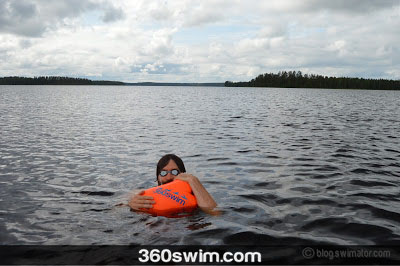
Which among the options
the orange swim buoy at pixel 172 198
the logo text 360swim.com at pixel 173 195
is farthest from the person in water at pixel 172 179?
the logo text 360swim.com at pixel 173 195

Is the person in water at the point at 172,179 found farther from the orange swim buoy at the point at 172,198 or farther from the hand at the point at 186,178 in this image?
the orange swim buoy at the point at 172,198

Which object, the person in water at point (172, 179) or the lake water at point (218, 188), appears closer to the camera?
the lake water at point (218, 188)

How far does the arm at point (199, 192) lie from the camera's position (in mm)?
6988

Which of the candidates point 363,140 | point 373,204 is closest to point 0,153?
point 373,204

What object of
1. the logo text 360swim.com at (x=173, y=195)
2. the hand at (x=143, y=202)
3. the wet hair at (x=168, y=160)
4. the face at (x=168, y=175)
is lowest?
the hand at (x=143, y=202)

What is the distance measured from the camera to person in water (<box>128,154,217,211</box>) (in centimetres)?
691

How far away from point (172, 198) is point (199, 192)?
60 centimetres

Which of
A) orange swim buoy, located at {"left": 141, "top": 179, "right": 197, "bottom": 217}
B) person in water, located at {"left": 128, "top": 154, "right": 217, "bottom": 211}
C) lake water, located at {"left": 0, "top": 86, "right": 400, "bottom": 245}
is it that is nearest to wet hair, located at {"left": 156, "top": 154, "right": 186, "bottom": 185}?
person in water, located at {"left": 128, "top": 154, "right": 217, "bottom": 211}

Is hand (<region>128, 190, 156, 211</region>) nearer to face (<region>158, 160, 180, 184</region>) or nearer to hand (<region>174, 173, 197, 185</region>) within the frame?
face (<region>158, 160, 180, 184</region>)

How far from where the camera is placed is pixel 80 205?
8156mm

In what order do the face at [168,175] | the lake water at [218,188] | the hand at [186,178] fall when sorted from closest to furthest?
the lake water at [218,188], the hand at [186,178], the face at [168,175]

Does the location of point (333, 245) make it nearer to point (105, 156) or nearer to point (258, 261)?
point (258, 261)

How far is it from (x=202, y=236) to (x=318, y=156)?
912 centimetres

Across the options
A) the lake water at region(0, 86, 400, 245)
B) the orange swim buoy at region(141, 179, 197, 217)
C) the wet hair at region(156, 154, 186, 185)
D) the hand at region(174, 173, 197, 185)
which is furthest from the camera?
the wet hair at region(156, 154, 186, 185)
